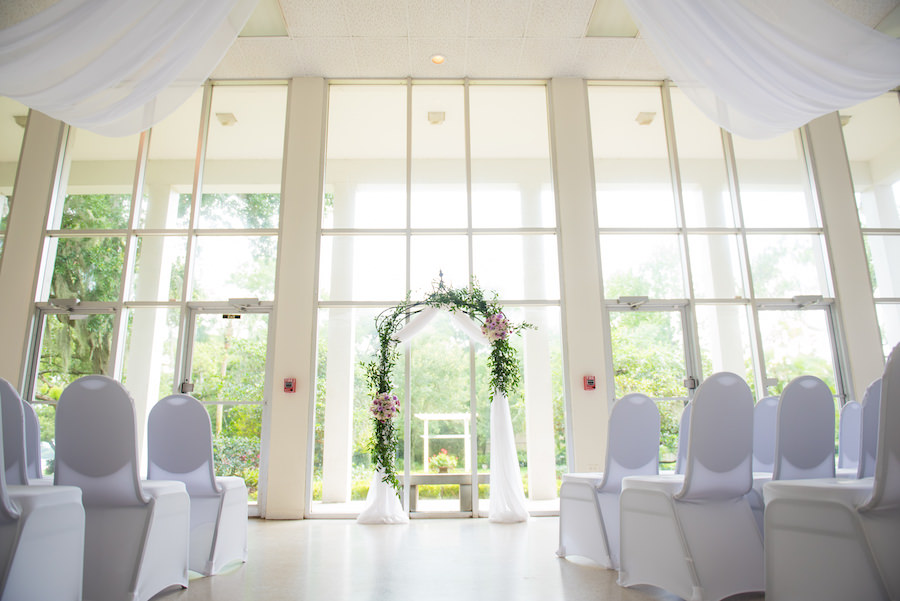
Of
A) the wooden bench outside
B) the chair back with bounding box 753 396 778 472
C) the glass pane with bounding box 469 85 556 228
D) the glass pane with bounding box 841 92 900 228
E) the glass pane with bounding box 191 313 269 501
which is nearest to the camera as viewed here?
the chair back with bounding box 753 396 778 472

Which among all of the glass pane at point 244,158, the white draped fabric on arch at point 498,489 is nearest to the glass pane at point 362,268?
the glass pane at point 244,158

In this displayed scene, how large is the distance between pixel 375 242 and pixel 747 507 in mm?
4512

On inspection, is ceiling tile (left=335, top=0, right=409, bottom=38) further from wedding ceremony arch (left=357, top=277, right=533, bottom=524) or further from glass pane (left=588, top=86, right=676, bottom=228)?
wedding ceremony arch (left=357, top=277, right=533, bottom=524)

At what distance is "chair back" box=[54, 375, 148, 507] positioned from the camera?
7.11ft

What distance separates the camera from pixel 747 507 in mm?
2385

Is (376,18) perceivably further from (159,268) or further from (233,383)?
(233,383)

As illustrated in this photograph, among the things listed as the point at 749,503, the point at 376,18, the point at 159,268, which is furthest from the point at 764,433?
the point at 159,268

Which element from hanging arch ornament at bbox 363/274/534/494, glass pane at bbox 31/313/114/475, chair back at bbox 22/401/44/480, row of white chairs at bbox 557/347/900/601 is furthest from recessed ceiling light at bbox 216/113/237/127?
row of white chairs at bbox 557/347/900/601

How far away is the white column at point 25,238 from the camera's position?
5570 mm

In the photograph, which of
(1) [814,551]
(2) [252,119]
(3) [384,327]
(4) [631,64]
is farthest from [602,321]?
(2) [252,119]

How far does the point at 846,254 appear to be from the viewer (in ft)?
19.7

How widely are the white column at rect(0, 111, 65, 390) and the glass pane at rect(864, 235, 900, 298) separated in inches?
372

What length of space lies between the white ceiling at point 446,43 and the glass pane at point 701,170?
2.21 feet

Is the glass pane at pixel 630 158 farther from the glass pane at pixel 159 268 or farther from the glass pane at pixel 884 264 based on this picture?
the glass pane at pixel 159 268
